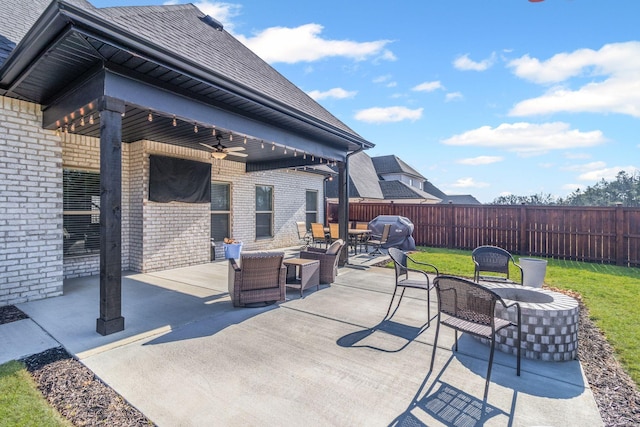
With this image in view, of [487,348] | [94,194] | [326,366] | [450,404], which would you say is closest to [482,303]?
[450,404]

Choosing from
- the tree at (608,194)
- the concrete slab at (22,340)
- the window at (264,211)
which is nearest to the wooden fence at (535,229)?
the window at (264,211)

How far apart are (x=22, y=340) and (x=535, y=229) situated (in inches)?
501

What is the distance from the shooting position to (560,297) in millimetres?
3592

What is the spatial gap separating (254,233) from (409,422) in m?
8.75

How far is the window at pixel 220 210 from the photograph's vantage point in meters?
9.16

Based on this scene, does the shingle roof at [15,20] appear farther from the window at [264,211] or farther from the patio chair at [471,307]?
the window at [264,211]

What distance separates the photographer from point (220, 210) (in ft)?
30.7

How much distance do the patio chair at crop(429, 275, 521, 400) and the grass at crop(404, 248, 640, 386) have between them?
1429 millimetres

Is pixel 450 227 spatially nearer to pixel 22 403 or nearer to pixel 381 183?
pixel 381 183

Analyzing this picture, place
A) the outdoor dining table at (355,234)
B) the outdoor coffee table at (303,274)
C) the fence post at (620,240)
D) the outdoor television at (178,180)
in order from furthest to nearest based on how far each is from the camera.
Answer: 1. the outdoor dining table at (355,234)
2. the fence post at (620,240)
3. the outdoor television at (178,180)
4. the outdoor coffee table at (303,274)

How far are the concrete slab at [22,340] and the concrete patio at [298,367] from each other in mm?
22

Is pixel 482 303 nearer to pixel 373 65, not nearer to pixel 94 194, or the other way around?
pixel 94 194

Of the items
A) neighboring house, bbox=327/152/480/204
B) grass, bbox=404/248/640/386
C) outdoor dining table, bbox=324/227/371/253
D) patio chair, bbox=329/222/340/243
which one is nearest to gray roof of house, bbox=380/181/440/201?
neighboring house, bbox=327/152/480/204

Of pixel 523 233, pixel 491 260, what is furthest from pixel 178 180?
pixel 523 233
